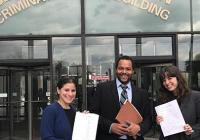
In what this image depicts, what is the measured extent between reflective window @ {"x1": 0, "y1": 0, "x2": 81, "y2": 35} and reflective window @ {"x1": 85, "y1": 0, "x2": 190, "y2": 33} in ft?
1.06

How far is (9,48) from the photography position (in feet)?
28.6

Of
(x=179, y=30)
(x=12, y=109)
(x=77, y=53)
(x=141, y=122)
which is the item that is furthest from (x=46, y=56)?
(x=141, y=122)

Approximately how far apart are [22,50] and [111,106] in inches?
183

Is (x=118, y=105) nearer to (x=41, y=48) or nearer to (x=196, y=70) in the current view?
(x=41, y=48)

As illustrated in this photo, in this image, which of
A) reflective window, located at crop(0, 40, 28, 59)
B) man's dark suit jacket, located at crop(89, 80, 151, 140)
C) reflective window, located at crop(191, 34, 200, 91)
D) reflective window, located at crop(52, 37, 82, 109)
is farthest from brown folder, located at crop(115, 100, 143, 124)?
reflective window, located at crop(0, 40, 28, 59)

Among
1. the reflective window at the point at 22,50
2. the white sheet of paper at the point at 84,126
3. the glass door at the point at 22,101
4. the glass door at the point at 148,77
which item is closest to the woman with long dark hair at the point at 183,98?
the white sheet of paper at the point at 84,126

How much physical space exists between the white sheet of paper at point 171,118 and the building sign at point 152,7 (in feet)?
15.5

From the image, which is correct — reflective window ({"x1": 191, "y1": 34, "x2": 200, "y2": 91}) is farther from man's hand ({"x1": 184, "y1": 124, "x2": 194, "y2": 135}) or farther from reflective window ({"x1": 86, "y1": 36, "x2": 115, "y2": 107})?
man's hand ({"x1": 184, "y1": 124, "x2": 194, "y2": 135})

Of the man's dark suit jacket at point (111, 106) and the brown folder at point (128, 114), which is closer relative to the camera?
the brown folder at point (128, 114)

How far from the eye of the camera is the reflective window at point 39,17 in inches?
340

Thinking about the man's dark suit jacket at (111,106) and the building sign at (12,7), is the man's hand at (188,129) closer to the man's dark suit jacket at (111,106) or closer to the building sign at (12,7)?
the man's dark suit jacket at (111,106)

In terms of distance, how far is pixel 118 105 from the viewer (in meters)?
4.37

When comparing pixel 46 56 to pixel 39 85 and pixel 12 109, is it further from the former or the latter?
pixel 12 109

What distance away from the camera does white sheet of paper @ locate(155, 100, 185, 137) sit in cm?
415
